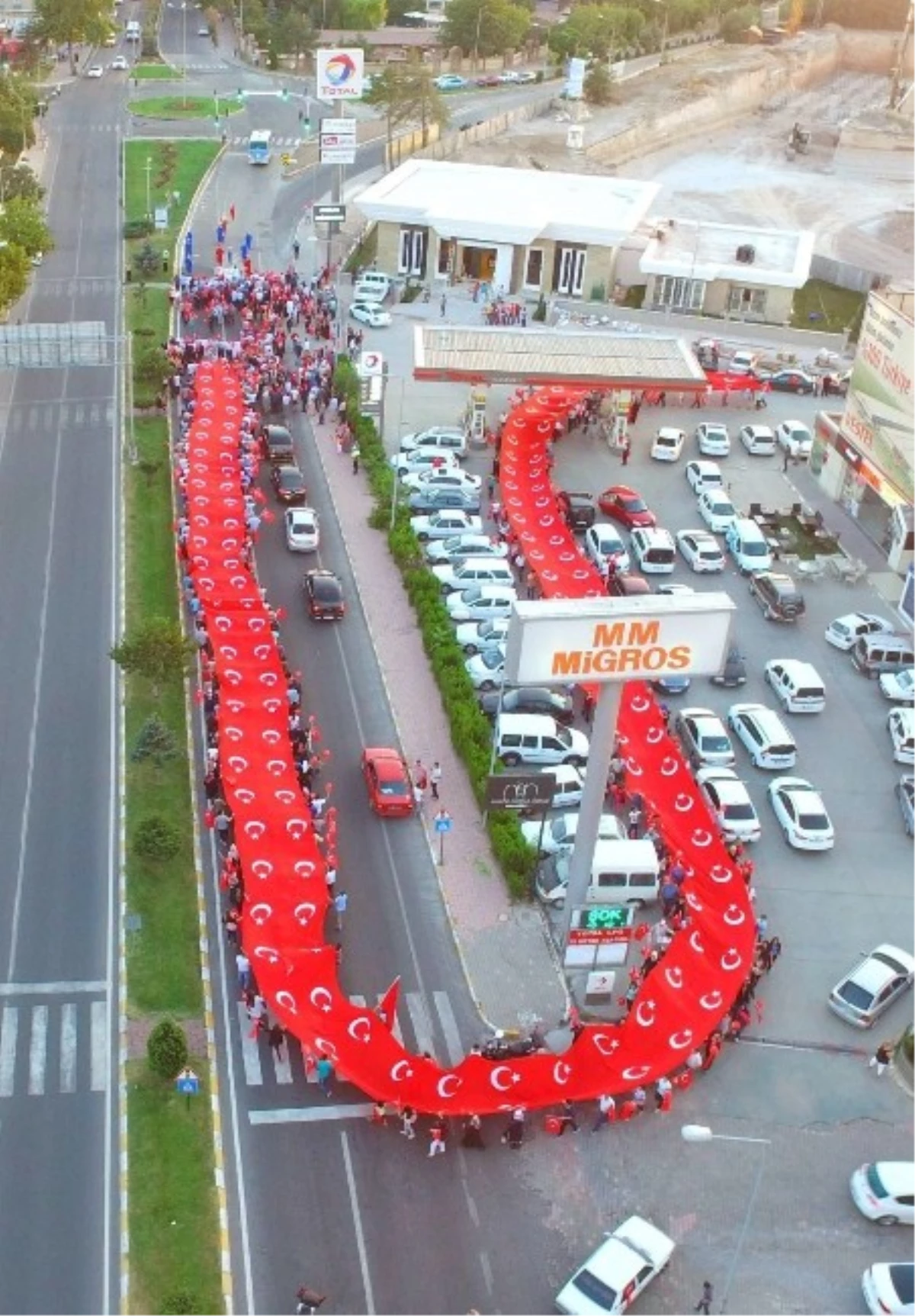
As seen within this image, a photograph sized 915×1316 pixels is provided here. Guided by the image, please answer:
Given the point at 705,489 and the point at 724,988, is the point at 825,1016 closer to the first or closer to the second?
the point at 724,988

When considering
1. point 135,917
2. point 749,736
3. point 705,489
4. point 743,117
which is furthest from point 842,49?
point 135,917

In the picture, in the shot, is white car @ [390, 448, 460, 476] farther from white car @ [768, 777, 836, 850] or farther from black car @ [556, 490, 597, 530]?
white car @ [768, 777, 836, 850]

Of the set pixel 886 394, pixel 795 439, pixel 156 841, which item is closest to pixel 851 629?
Answer: pixel 886 394

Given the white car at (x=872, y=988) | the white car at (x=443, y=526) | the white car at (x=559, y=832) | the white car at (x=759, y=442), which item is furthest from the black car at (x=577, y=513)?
the white car at (x=872, y=988)

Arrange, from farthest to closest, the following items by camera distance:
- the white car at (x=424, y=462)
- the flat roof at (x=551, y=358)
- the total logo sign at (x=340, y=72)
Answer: the total logo sign at (x=340, y=72) → the flat roof at (x=551, y=358) → the white car at (x=424, y=462)

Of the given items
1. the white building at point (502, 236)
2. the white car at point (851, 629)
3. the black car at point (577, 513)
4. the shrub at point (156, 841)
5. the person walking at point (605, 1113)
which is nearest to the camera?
the person walking at point (605, 1113)

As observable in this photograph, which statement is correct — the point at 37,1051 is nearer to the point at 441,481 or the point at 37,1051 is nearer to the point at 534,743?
the point at 534,743

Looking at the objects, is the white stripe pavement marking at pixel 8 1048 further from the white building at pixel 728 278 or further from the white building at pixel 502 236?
the white building at pixel 728 278
